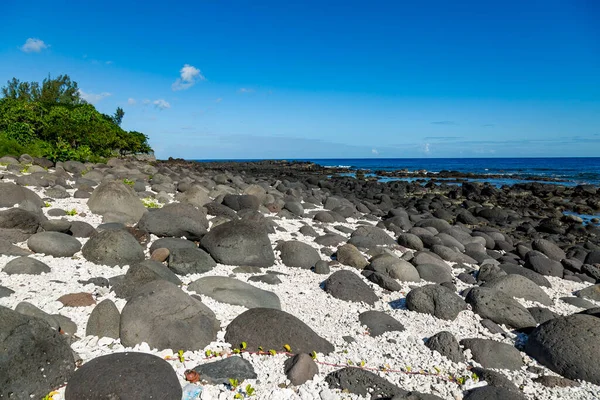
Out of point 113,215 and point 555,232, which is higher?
point 113,215

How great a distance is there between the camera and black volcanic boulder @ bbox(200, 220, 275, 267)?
731cm

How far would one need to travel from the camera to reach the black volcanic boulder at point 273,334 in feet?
14.6

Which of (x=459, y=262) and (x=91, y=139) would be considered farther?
(x=91, y=139)

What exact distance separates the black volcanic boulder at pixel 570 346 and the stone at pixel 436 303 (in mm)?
1022

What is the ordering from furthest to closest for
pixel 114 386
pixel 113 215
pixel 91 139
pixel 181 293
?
pixel 91 139
pixel 113 215
pixel 181 293
pixel 114 386

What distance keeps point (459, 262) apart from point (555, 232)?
8515 mm

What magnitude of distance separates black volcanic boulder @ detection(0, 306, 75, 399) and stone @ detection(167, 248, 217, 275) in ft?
9.26

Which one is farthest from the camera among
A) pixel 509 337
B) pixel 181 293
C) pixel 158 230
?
pixel 158 230

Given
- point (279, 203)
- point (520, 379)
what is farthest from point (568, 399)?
point (279, 203)

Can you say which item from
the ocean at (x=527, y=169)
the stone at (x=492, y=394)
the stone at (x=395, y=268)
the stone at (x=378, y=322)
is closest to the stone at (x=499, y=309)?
the stone at (x=395, y=268)

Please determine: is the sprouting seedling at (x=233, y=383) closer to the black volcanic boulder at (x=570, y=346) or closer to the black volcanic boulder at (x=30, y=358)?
the black volcanic boulder at (x=30, y=358)

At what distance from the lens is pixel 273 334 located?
14.8ft

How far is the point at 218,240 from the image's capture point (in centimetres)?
746

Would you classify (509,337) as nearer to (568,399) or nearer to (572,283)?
(568,399)
